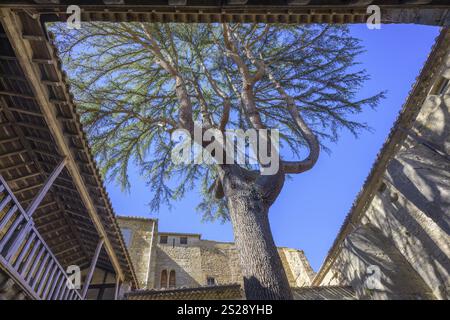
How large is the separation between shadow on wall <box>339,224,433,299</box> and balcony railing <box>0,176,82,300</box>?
891 cm

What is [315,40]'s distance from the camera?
322 inches

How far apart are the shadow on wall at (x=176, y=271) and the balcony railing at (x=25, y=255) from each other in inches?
447

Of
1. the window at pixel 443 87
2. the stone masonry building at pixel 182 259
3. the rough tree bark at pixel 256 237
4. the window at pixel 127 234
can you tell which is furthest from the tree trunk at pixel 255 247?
the window at pixel 127 234

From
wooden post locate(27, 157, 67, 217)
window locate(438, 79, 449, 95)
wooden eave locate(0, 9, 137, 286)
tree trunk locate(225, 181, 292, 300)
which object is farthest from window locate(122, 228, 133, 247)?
window locate(438, 79, 449, 95)

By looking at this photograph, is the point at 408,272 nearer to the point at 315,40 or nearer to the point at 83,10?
the point at 315,40

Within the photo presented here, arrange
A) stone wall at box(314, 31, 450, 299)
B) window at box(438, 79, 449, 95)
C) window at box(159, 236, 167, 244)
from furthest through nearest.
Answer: window at box(159, 236, 167, 244), window at box(438, 79, 449, 95), stone wall at box(314, 31, 450, 299)

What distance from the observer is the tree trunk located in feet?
10.7

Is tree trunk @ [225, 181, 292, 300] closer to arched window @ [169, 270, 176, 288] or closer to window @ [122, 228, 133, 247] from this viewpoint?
arched window @ [169, 270, 176, 288]

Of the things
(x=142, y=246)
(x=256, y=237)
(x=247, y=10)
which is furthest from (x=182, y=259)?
(x=247, y=10)

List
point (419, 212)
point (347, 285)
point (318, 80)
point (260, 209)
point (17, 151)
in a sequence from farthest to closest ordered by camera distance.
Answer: point (347, 285) < point (318, 80) < point (419, 212) < point (17, 151) < point (260, 209)

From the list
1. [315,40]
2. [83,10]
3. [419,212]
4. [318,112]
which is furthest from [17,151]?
[419,212]

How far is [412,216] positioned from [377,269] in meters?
2.25

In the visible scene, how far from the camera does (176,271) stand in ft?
54.4
